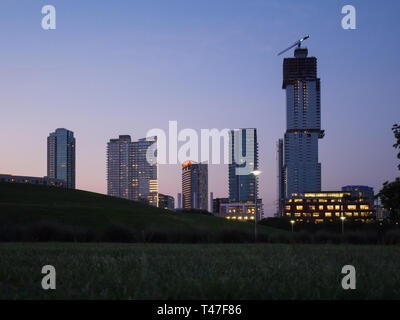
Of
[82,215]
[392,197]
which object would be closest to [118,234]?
[392,197]

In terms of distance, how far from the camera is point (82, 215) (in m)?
42.4

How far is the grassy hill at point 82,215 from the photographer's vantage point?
94.6ft

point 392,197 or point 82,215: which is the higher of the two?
point 392,197

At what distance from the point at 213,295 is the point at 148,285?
1.02 m

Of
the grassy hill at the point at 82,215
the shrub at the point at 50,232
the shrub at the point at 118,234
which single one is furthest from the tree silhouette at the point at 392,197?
the shrub at the point at 50,232

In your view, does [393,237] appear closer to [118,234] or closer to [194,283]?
[118,234]

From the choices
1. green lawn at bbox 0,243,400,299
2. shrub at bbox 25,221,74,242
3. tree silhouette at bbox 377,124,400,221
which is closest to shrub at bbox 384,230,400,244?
tree silhouette at bbox 377,124,400,221

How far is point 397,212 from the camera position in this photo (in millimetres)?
22750

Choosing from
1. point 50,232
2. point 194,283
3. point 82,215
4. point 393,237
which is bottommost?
point 393,237

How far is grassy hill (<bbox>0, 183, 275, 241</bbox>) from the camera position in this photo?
2883 cm

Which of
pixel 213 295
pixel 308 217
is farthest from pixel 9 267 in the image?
pixel 308 217

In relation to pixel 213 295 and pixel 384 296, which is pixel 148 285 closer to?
pixel 213 295
